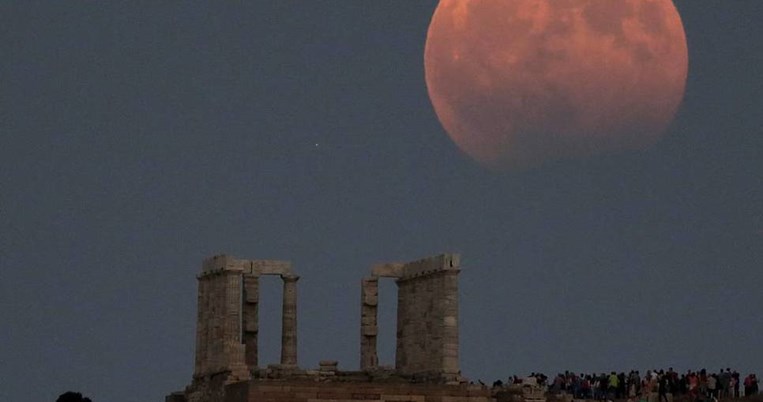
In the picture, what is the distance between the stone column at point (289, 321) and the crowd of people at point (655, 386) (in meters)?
7.22

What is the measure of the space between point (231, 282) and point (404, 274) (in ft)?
19.6

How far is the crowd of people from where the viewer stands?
5341cm

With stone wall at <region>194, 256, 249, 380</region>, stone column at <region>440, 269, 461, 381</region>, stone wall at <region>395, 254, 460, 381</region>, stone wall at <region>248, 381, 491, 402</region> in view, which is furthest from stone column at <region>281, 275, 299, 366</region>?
stone wall at <region>248, 381, 491, 402</region>

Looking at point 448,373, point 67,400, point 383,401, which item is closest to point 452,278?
point 448,373

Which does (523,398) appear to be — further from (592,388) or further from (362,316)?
(362,316)

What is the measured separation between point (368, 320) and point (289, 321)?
275 cm

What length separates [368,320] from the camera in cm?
6125

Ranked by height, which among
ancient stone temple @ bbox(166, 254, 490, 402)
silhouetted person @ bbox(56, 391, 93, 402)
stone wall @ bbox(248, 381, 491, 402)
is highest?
ancient stone temple @ bbox(166, 254, 490, 402)

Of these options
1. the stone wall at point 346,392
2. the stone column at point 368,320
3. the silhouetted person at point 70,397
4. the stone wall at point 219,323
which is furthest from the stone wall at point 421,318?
the silhouetted person at point 70,397

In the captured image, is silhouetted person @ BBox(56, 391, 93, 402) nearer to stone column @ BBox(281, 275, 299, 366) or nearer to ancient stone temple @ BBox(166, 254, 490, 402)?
ancient stone temple @ BBox(166, 254, 490, 402)

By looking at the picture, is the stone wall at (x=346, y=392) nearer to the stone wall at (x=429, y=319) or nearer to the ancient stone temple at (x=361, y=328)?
the ancient stone temple at (x=361, y=328)

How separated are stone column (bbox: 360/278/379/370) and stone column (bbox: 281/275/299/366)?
7.78 ft

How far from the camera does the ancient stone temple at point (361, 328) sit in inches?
2196

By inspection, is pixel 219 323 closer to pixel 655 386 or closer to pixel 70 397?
pixel 655 386
